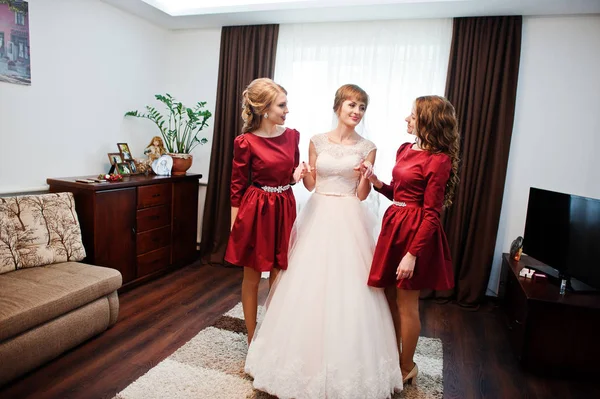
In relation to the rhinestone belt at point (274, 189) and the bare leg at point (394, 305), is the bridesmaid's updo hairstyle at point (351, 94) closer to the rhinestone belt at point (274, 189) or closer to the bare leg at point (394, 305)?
the rhinestone belt at point (274, 189)

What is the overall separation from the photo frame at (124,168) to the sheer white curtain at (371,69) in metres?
1.53

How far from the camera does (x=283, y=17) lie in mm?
3664

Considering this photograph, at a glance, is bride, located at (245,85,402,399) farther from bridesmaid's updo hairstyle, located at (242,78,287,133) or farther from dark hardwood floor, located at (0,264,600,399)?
dark hardwood floor, located at (0,264,600,399)

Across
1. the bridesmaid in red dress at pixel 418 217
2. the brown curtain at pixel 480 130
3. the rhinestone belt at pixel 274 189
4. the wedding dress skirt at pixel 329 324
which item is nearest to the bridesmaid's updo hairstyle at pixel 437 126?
the bridesmaid in red dress at pixel 418 217

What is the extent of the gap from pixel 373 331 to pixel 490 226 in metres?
1.99

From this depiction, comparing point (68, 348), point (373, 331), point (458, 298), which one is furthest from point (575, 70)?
point (68, 348)

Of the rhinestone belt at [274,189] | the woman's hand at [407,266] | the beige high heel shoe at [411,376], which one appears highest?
the rhinestone belt at [274,189]

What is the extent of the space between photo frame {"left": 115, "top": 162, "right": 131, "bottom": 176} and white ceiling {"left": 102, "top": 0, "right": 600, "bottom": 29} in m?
1.40

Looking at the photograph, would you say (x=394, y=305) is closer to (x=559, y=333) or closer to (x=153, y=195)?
(x=559, y=333)

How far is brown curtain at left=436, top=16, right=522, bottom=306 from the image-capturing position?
3.30 m

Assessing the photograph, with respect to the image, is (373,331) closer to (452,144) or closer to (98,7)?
(452,144)

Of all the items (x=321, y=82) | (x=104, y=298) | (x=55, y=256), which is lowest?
(x=104, y=298)

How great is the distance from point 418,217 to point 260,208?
819mm

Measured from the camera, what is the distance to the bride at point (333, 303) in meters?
1.86
